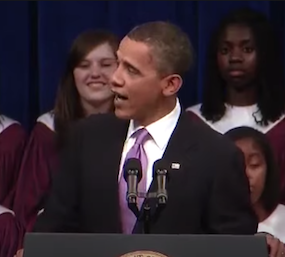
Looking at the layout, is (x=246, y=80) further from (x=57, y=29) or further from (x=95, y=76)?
(x=57, y=29)

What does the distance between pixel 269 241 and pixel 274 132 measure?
3.39 feet

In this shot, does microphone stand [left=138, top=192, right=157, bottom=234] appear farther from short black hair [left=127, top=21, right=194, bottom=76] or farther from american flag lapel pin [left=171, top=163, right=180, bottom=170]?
short black hair [left=127, top=21, right=194, bottom=76]

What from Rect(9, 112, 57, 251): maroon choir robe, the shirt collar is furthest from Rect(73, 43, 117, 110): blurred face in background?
the shirt collar

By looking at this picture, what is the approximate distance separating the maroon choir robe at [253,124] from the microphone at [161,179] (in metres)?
1.44

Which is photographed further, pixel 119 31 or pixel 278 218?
pixel 119 31

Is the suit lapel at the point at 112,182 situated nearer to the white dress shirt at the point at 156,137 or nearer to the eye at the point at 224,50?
the white dress shirt at the point at 156,137

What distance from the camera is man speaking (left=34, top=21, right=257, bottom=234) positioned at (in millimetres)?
1913

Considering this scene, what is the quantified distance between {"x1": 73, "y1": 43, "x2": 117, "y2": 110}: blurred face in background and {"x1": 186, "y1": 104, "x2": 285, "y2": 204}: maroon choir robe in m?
0.38

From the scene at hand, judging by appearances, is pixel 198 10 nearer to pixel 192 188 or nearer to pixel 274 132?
pixel 274 132

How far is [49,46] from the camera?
3.45m

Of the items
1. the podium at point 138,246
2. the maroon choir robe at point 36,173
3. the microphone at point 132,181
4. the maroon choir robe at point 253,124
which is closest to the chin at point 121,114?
the microphone at point 132,181

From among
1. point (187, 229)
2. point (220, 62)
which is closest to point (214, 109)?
point (220, 62)

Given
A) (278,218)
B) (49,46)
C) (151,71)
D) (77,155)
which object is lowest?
(278,218)

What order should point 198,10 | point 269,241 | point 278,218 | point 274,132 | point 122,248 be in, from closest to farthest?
point 122,248, point 269,241, point 278,218, point 274,132, point 198,10
